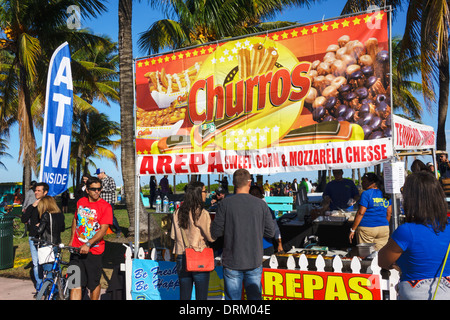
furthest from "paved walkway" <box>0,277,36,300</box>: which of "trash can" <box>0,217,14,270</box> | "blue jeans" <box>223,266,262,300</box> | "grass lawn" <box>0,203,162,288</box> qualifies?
"blue jeans" <box>223,266,262,300</box>

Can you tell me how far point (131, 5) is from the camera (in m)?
11.9

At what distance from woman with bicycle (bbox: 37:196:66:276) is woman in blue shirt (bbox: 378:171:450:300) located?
5452 millimetres

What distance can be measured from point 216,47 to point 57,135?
363 cm

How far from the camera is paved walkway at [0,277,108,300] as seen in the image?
7473 millimetres

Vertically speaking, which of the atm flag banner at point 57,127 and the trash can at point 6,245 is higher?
the atm flag banner at point 57,127

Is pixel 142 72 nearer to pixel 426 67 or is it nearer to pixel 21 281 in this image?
pixel 21 281

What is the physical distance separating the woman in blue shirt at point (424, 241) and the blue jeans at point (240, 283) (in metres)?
1.91

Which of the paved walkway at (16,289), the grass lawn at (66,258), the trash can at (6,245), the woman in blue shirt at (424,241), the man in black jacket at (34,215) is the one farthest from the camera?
the trash can at (6,245)

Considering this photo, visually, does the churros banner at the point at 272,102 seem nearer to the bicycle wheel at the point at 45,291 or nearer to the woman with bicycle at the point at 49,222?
the woman with bicycle at the point at 49,222

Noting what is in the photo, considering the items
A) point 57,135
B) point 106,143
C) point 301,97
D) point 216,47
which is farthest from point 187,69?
point 106,143

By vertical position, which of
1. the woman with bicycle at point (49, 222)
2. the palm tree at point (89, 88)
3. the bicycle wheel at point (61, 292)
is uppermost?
the palm tree at point (89, 88)

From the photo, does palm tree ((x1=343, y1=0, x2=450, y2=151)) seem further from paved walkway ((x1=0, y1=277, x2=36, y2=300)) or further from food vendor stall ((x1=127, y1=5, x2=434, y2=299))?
paved walkway ((x1=0, y1=277, x2=36, y2=300))

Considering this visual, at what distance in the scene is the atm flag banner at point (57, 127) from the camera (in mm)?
8062

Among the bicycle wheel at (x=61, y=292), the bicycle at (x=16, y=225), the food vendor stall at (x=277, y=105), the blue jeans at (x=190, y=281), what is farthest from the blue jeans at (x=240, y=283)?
the bicycle at (x=16, y=225)
